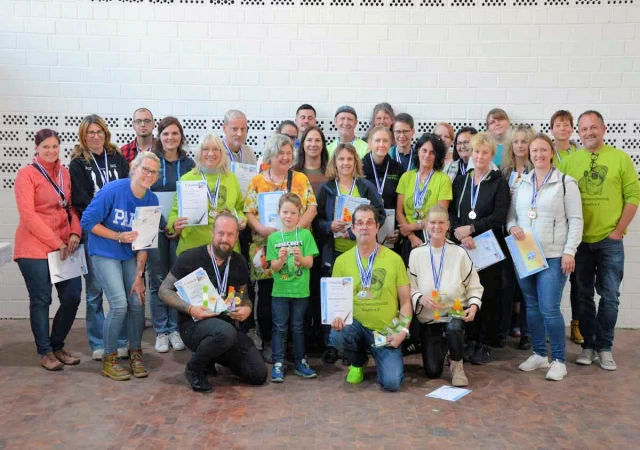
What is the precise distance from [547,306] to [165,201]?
3.28 m

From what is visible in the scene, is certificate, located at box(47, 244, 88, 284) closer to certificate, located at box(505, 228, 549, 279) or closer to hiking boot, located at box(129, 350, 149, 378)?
hiking boot, located at box(129, 350, 149, 378)

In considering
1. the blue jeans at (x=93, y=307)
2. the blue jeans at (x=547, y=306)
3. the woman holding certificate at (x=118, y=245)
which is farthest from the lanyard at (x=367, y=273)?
the blue jeans at (x=93, y=307)

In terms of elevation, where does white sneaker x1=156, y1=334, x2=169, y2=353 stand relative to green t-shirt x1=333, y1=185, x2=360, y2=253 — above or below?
below

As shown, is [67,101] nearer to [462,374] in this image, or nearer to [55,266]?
[55,266]

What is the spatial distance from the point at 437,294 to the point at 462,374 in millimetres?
645

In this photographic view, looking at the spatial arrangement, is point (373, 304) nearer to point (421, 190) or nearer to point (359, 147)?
point (421, 190)

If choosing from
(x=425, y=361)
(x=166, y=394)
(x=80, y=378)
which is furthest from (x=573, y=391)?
(x=80, y=378)

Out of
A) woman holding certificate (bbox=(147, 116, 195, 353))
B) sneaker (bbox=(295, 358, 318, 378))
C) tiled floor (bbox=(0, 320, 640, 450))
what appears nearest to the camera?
tiled floor (bbox=(0, 320, 640, 450))

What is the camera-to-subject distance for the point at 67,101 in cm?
708

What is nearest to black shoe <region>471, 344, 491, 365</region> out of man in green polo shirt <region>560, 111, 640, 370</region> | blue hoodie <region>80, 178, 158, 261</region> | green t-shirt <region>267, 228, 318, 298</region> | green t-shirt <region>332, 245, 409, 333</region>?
man in green polo shirt <region>560, 111, 640, 370</region>

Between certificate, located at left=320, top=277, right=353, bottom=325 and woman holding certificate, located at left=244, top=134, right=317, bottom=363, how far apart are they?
64cm

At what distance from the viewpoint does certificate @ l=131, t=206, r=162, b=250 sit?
5266 millimetres

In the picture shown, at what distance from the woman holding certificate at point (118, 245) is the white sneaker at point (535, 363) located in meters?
3.06

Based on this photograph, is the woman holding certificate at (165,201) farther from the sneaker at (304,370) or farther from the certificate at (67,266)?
the sneaker at (304,370)
